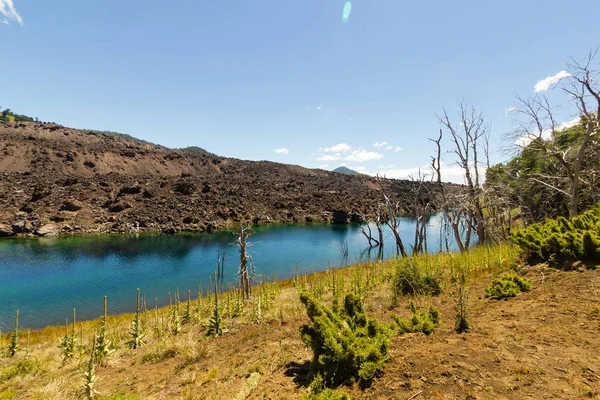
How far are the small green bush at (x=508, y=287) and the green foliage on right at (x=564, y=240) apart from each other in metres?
1.88

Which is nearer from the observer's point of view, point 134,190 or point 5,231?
point 5,231

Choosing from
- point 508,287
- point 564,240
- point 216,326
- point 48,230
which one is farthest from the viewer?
point 48,230

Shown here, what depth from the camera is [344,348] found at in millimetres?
4723

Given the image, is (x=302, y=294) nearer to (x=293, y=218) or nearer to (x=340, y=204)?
(x=293, y=218)

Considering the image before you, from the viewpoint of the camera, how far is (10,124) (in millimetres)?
89000

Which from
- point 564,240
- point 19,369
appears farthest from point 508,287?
point 19,369

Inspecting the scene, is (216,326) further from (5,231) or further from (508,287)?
(5,231)

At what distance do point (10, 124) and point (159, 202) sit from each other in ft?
230

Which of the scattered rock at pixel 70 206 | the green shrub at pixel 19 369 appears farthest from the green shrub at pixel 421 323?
the scattered rock at pixel 70 206

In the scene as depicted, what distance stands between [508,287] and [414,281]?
2.87 m

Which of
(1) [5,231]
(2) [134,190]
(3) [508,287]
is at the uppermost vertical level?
(2) [134,190]

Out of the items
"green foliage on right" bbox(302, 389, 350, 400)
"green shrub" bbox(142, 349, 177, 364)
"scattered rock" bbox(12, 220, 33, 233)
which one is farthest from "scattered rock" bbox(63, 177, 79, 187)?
"green foliage on right" bbox(302, 389, 350, 400)

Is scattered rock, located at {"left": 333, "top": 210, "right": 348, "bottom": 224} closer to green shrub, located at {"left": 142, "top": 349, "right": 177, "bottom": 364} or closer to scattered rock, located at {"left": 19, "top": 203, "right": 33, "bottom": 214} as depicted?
scattered rock, located at {"left": 19, "top": 203, "right": 33, "bottom": 214}

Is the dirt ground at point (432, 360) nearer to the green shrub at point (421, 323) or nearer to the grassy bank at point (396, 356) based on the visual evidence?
the grassy bank at point (396, 356)
